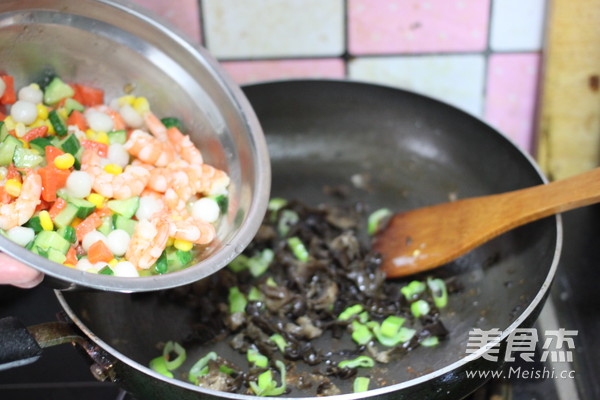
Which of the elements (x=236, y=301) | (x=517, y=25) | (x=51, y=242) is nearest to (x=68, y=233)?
(x=51, y=242)

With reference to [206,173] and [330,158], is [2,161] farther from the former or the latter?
[330,158]

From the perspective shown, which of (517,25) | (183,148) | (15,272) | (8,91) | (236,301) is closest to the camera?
(15,272)

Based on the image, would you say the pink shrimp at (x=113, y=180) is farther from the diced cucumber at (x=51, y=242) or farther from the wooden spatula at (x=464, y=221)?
the wooden spatula at (x=464, y=221)

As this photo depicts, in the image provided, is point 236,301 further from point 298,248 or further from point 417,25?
point 417,25

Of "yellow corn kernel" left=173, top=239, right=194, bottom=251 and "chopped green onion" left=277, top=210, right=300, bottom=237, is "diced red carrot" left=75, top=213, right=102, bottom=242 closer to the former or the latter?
"yellow corn kernel" left=173, top=239, right=194, bottom=251

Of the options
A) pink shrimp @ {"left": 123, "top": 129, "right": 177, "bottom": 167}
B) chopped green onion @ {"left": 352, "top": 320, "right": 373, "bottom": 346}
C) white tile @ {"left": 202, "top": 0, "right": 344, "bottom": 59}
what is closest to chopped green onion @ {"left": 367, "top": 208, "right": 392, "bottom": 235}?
chopped green onion @ {"left": 352, "top": 320, "right": 373, "bottom": 346}

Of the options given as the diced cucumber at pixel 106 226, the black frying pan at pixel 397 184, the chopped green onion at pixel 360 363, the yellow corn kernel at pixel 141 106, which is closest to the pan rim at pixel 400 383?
the black frying pan at pixel 397 184

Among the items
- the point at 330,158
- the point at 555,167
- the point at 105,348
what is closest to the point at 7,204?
the point at 105,348
